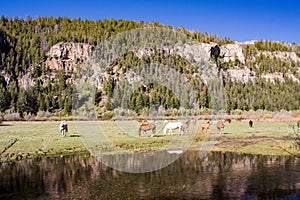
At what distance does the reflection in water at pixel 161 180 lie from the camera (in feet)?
36.3

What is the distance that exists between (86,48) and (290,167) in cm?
13366

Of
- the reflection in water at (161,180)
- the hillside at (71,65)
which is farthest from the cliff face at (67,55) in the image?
the reflection in water at (161,180)

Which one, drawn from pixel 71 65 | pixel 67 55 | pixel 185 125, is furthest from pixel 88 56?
pixel 185 125

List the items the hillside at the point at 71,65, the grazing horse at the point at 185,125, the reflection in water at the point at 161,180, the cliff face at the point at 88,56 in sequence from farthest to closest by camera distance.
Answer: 1. the cliff face at the point at 88,56
2. the hillside at the point at 71,65
3. the grazing horse at the point at 185,125
4. the reflection in water at the point at 161,180

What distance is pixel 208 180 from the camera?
1272 centimetres

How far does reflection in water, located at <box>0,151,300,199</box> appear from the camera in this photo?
11.1 metres

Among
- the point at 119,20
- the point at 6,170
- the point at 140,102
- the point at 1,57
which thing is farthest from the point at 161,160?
the point at 119,20

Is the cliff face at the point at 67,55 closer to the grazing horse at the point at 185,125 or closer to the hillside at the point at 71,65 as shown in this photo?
the hillside at the point at 71,65

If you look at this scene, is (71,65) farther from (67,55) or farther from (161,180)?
(161,180)

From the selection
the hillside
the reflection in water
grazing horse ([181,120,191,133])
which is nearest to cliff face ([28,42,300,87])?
the hillside

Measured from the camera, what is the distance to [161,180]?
13.0m

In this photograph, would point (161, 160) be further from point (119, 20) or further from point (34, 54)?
point (119, 20)

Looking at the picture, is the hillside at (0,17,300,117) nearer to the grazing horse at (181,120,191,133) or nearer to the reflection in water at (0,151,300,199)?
the grazing horse at (181,120,191,133)

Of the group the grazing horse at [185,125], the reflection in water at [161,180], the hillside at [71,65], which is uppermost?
the hillside at [71,65]
